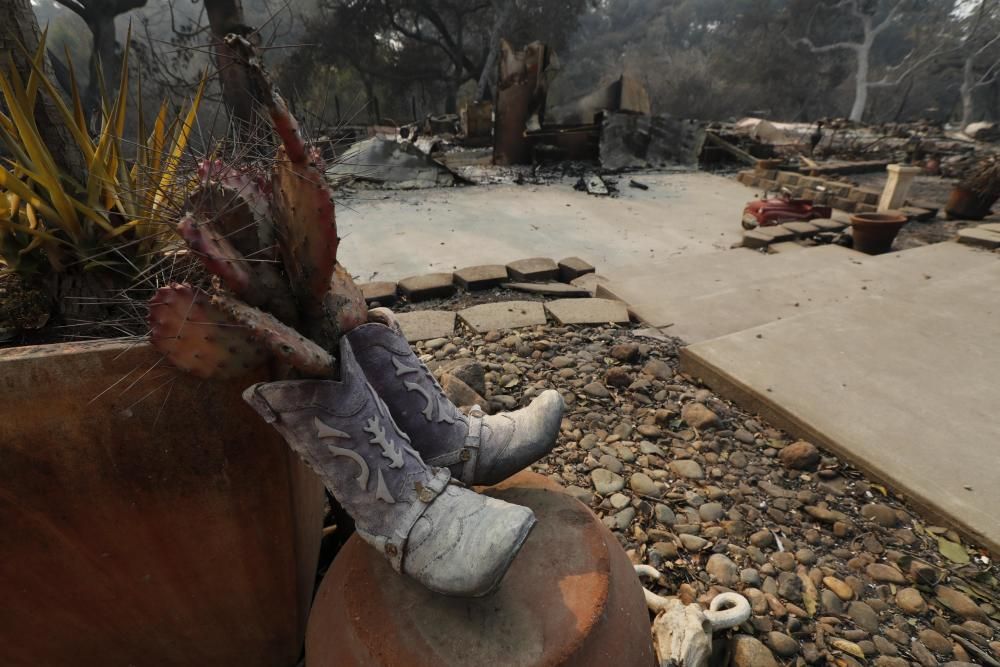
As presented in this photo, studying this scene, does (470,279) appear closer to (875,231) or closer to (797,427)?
(797,427)

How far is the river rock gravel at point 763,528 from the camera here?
4.74 feet

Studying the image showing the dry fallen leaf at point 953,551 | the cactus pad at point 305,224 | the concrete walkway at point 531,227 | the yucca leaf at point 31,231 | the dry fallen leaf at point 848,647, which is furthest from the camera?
the concrete walkway at point 531,227

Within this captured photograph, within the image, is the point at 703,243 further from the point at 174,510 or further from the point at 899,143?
the point at 899,143

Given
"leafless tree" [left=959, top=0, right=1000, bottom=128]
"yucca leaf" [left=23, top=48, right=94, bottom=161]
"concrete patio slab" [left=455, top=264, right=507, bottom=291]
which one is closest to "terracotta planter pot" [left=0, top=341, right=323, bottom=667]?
"yucca leaf" [left=23, top=48, right=94, bottom=161]

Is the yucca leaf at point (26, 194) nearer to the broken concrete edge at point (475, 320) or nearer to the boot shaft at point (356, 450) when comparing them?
the boot shaft at point (356, 450)

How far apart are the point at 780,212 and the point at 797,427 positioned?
4.60 metres

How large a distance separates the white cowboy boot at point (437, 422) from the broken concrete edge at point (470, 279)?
2561 millimetres

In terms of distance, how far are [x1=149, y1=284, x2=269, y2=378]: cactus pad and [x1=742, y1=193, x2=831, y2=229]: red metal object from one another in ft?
20.8

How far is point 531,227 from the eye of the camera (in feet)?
20.0

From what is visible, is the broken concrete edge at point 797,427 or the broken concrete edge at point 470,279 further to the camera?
the broken concrete edge at point 470,279

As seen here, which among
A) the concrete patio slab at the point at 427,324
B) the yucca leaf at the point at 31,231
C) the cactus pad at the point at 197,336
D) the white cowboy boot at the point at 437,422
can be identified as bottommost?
the concrete patio slab at the point at 427,324

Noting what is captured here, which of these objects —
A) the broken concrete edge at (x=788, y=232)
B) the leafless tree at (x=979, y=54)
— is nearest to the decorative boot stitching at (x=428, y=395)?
the broken concrete edge at (x=788, y=232)

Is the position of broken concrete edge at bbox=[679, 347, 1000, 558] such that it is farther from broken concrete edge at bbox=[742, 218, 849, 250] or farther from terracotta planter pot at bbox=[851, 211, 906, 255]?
terracotta planter pot at bbox=[851, 211, 906, 255]

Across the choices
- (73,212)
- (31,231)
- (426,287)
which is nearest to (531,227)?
(426,287)
